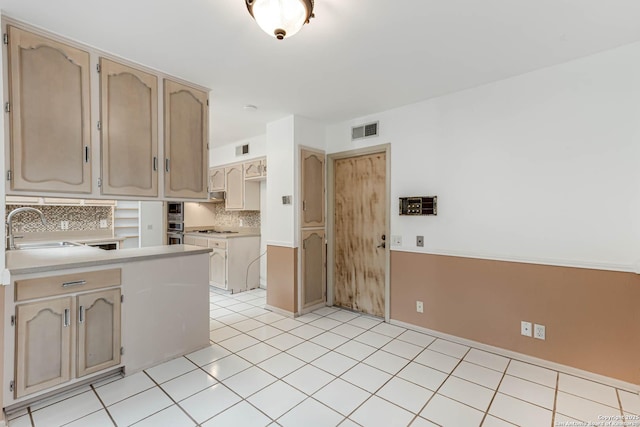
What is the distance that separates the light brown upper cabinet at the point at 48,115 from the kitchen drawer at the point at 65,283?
599 mm

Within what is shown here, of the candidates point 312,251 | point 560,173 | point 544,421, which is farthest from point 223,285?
point 560,173

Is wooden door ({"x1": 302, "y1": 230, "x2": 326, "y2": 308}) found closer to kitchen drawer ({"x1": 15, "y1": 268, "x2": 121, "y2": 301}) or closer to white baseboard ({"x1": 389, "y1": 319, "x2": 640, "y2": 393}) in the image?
white baseboard ({"x1": 389, "y1": 319, "x2": 640, "y2": 393})

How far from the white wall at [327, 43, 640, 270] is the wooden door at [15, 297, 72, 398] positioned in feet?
10.0

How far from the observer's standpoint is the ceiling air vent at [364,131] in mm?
3596

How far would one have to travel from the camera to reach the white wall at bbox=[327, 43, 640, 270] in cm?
220

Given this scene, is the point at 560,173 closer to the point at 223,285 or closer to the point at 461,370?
the point at 461,370

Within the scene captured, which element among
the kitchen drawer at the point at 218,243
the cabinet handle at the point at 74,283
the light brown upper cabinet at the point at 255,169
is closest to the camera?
the cabinet handle at the point at 74,283

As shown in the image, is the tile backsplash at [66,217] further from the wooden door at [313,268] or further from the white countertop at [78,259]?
the wooden door at [313,268]

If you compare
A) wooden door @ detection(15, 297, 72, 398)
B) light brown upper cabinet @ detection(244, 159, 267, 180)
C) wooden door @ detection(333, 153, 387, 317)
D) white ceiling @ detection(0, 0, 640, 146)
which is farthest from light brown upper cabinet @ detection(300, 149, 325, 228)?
wooden door @ detection(15, 297, 72, 398)

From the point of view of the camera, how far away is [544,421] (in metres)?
1.83

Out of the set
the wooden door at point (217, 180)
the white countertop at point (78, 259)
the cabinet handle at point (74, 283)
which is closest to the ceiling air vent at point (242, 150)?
the wooden door at point (217, 180)

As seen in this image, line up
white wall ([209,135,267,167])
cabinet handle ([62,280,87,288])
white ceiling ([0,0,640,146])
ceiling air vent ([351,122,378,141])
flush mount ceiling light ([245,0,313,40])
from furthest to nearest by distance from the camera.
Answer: white wall ([209,135,267,167]) → ceiling air vent ([351,122,378,141]) → cabinet handle ([62,280,87,288]) → white ceiling ([0,0,640,146]) → flush mount ceiling light ([245,0,313,40])

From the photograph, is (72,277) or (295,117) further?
(295,117)

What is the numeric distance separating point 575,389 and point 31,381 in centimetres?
372
